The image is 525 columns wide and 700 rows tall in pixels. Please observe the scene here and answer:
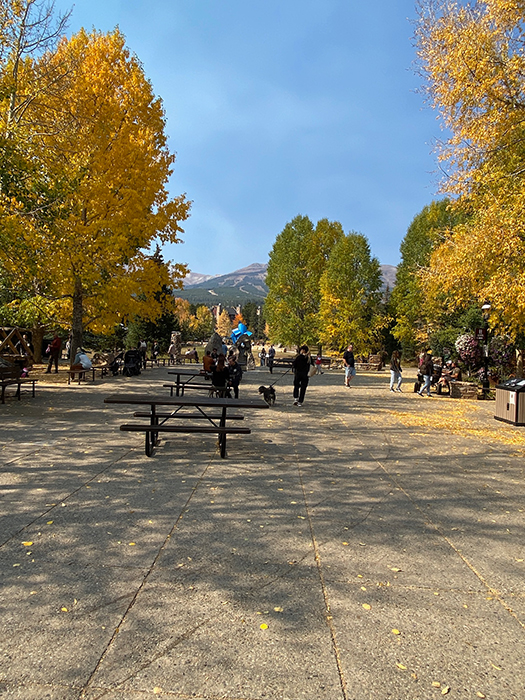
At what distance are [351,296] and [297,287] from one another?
6516mm

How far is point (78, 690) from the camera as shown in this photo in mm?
2271

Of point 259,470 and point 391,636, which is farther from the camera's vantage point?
point 259,470

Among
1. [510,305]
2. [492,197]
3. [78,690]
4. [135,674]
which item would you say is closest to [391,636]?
[135,674]

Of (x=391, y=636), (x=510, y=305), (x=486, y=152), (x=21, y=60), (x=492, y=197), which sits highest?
(x=21, y=60)

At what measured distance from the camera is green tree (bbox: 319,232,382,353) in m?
36.9

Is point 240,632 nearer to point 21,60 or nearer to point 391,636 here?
point 391,636

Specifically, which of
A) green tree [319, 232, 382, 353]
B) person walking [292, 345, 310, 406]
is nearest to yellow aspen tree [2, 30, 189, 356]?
person walking [292, 345, 310, 406]

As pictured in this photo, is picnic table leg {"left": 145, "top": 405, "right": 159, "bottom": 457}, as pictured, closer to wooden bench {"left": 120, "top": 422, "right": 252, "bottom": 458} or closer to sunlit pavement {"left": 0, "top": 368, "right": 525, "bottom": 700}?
wooden bench {"left": 120, "top": 422, "right": 252, "bottom": 458}

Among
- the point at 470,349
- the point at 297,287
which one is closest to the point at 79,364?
the point at 470,349

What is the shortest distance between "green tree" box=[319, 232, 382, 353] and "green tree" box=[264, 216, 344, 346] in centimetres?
342

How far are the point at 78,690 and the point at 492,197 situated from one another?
488 inches

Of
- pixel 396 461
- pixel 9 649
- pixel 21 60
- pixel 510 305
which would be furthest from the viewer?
pixel 21 60

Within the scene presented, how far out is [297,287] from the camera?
139ft

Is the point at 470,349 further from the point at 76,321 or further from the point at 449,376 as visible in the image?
the point at 76,321
